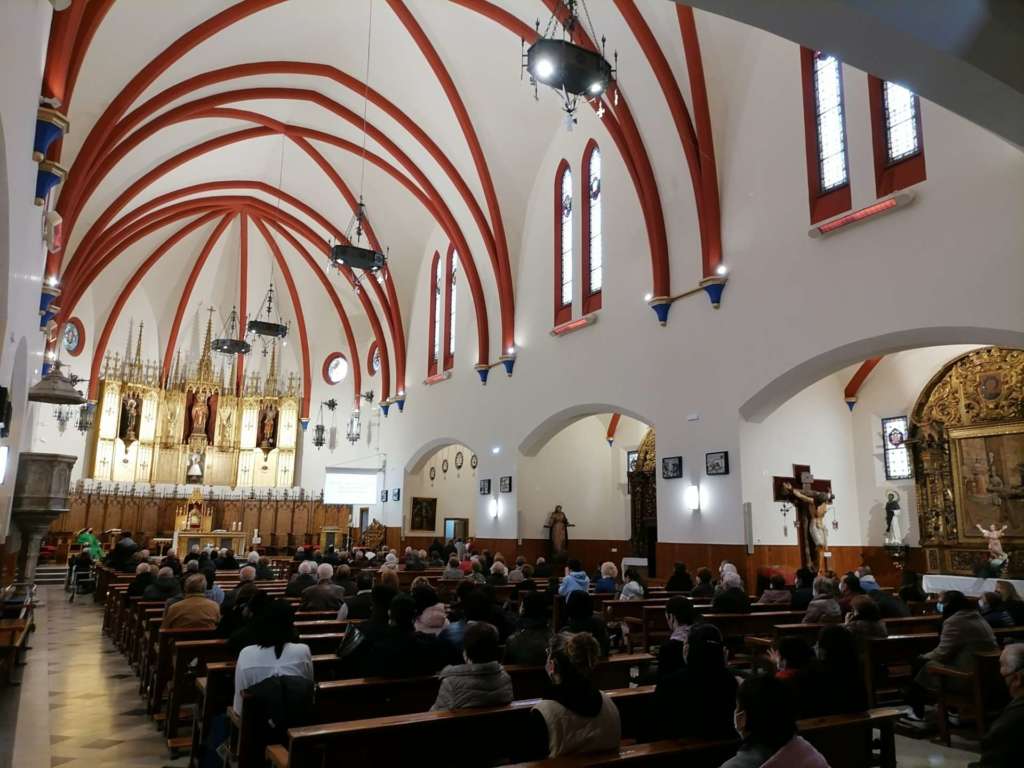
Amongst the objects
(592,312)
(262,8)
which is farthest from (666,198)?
(262,8)

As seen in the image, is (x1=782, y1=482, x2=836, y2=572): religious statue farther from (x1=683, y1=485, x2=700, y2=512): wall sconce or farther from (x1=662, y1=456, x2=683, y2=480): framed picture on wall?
(x1=662, y1=456, x2=683, y2=480): framed picture on wall

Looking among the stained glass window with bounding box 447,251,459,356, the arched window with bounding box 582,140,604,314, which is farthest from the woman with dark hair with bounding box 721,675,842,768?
the stained glass window with bounding box 447,251,459,356

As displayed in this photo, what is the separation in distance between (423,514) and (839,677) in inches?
756

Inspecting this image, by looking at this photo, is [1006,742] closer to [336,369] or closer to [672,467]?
[672,467]

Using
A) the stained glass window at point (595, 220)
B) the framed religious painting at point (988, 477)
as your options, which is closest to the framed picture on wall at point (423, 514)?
the stained glass window at point (595, 220)

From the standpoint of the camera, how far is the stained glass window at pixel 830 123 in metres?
10.6

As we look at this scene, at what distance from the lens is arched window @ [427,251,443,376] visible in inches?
862

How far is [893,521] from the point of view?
13.3m

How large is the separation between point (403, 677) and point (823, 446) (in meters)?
10.8

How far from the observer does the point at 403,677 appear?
15.5 feet

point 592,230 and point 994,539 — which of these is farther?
point 592,230

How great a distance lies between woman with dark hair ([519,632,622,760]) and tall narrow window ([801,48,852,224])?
357 inches

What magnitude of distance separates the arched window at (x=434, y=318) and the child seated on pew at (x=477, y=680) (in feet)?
59.4

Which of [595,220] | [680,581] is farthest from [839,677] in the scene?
[595,220]
